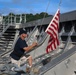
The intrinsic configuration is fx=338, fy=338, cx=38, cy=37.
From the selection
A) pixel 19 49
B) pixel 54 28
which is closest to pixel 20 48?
pixel 19 49

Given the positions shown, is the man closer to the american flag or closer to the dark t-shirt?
the dark t-shirt

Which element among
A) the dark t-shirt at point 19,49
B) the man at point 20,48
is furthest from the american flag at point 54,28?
the dark t-shirt at point 19,49

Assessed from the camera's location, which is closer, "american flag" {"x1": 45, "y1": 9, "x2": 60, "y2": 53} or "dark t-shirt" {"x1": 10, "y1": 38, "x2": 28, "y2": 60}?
"dark t-shirt" {"x1": 10, "y1": 38, "x2": 28, "y2": 60}

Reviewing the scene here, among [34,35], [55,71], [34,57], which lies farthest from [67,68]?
[34,35]

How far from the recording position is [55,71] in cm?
965

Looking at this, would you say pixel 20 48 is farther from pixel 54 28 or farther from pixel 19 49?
pixel 54 28

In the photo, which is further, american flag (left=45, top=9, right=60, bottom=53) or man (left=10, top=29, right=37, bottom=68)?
american flag (left=45, top=9, right=60, bottom=53)

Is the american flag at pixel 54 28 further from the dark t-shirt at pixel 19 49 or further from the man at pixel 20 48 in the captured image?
the dark t-shirt at pixel 19 49

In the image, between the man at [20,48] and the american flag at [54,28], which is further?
the american flag at [54,28]

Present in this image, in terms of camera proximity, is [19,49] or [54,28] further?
[54,28]

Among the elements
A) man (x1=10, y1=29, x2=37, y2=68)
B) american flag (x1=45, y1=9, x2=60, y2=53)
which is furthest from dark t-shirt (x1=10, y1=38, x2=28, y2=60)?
american flag (x1=45, y1=9, x2=60, y2=53)

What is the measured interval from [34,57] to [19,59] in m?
7.46

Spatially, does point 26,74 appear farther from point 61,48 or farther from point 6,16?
point 6,16

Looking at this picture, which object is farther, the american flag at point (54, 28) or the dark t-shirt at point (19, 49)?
the american flag at point (54, 28)
